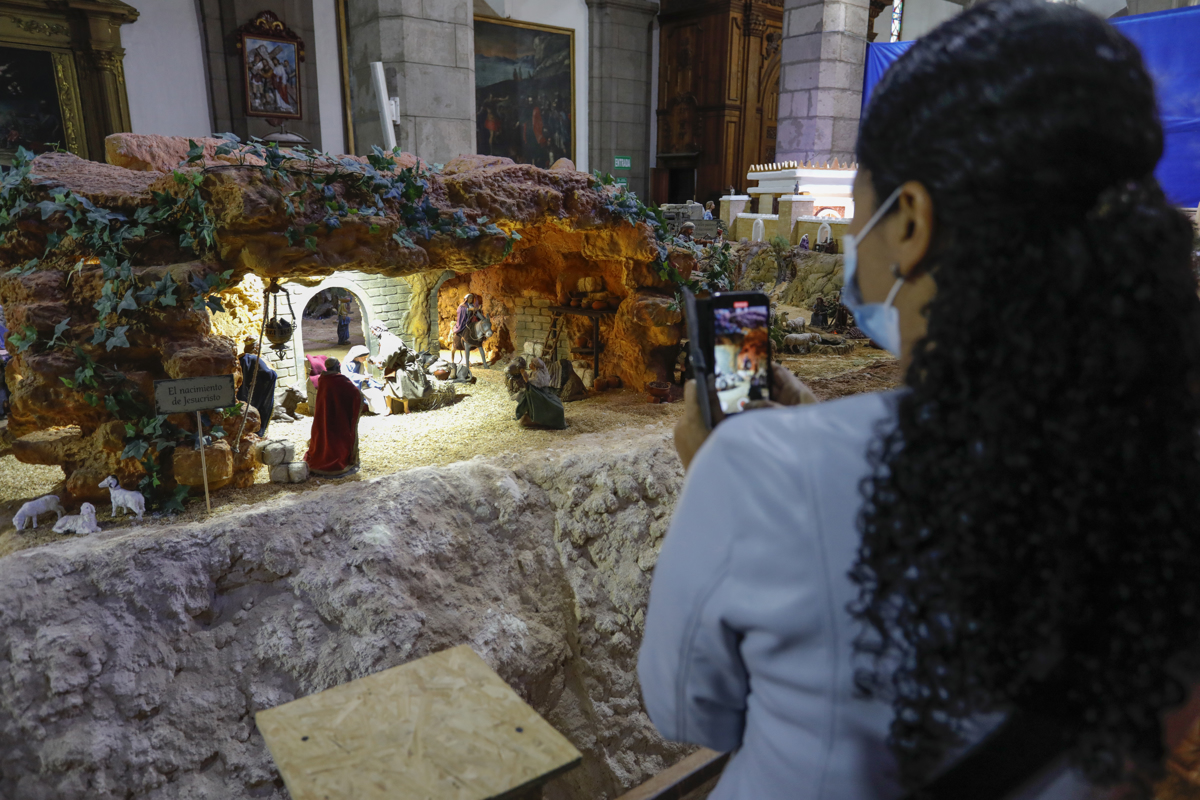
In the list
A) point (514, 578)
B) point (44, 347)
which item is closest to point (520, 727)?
point (514, 578)

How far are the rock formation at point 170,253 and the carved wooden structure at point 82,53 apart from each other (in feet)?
15.9

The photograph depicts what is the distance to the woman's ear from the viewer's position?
0.98m

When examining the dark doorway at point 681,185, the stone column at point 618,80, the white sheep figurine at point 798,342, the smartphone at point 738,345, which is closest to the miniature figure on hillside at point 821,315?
the white sheep figurine at point 798,342

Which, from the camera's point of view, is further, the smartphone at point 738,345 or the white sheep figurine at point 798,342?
the white sheep figurine at point 798,342

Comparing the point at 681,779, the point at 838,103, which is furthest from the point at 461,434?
the point at 838,103

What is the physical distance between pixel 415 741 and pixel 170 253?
523 cm

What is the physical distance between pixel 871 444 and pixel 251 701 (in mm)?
5142

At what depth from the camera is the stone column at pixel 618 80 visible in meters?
17.9

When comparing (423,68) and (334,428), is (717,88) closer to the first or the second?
(423,68)

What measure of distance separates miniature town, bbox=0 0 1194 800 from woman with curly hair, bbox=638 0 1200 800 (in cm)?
141

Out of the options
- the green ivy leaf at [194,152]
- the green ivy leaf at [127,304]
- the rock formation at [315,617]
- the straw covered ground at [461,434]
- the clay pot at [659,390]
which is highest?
the green ivy leaf at [194,152]

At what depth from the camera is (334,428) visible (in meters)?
6.93

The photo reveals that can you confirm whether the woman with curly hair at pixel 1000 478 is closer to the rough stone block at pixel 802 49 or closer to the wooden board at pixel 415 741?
the wooden board at pixel 415 741

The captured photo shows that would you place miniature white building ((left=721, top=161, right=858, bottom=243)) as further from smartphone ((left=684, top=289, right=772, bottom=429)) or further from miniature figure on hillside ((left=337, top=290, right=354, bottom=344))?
smartphone ((left=684, top=289, right=772, bottom=429))
